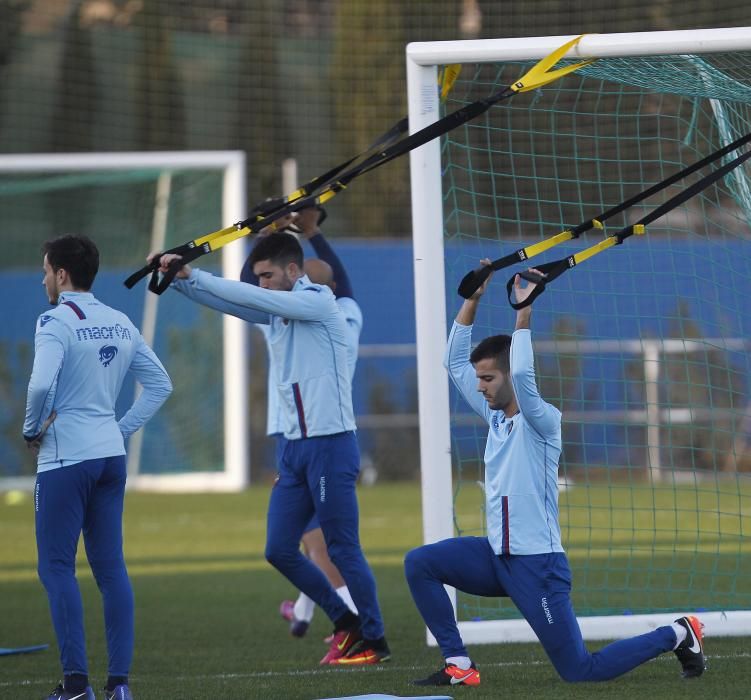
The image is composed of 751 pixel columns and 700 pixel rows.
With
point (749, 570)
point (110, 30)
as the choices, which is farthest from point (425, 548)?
point (110, 30)

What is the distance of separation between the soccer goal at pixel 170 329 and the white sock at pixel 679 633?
1065cm

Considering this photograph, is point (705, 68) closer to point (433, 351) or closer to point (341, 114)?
point (433, 351)

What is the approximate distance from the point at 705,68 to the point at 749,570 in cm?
387

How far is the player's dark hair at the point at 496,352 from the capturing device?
17.4 ft

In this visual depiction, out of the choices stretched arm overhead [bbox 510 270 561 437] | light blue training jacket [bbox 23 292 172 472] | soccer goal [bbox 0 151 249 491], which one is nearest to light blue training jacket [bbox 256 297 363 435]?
light blue training jacket [bbox 23 292 172 472]

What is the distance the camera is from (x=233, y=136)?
25.2 meters

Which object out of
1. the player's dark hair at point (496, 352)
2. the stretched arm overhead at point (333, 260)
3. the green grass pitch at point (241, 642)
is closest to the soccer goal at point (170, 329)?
the green grass pitch at point (241, 642)

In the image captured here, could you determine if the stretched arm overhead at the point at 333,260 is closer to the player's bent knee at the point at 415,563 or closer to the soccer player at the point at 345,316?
the soccer player at the point at 345,316

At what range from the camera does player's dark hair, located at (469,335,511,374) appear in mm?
5309

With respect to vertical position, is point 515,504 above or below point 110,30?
below

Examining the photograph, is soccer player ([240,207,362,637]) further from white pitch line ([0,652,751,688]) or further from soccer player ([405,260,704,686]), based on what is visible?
soccer player ([405,260,704,686])

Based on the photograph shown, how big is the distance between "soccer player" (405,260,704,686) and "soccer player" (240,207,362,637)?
1147 millimetres

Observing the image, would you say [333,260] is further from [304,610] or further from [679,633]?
[679,633]

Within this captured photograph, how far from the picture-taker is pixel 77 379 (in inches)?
203
